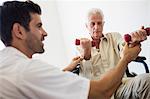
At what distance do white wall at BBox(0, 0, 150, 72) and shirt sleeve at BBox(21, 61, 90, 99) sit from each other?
1.66 m

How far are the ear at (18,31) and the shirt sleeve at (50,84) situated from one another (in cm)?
15

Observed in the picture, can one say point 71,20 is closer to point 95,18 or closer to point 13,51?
point 95,18

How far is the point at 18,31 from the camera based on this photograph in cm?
104

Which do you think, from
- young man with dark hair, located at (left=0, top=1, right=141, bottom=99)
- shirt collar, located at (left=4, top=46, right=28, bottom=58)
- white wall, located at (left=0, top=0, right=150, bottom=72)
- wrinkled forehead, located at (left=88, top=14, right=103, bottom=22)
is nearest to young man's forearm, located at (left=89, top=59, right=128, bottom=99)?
young man with dark hair, located at (left=0, top=1, right=141, bottom=99)

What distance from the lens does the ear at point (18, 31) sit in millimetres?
1038

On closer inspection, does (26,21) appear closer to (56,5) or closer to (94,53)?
(94,53)

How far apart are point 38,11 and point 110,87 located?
0.45 m

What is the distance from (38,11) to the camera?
1.13 metres

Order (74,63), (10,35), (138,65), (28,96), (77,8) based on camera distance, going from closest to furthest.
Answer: (28,96) → (10,35) → (74,63) → (138,65) → (77,8)

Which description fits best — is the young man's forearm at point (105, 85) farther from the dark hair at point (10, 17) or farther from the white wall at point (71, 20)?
the white wall at point (71, 20)

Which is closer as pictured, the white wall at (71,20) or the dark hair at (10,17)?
the dark hair at (10,17)

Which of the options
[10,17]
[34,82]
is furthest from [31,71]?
[10,17]

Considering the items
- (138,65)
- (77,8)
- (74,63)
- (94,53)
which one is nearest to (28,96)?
(74,63)

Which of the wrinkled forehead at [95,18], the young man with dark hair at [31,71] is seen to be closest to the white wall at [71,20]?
the wrinkled forehead at [95,18]
